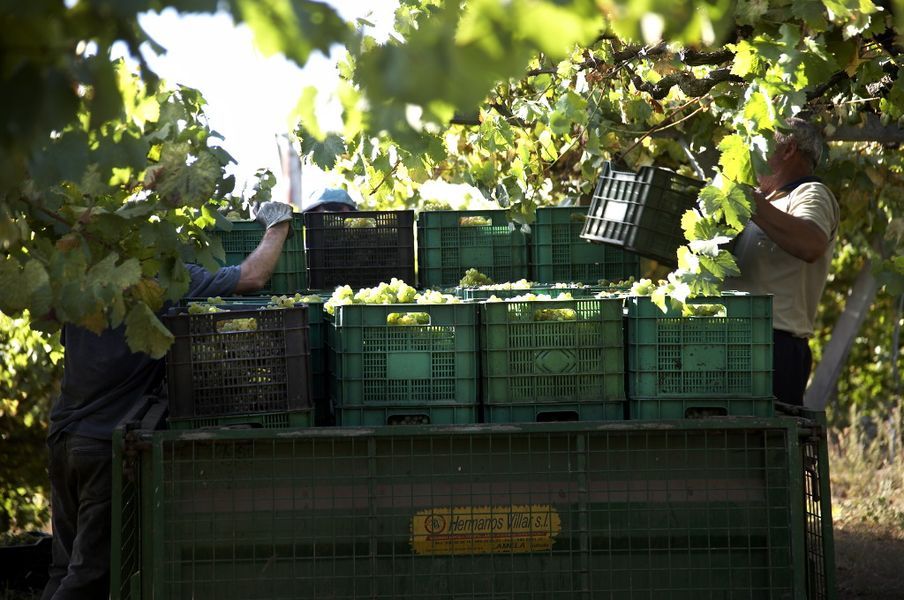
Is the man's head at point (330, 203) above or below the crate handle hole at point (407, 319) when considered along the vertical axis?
above

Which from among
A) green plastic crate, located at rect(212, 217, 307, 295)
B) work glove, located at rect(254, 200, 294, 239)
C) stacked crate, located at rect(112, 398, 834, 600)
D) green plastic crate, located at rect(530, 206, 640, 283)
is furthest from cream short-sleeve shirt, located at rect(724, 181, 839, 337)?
green plastic crate, located at rect(212, 217, 307, 295)

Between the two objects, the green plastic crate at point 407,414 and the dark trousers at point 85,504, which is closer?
the green plastic crate at point 407,414

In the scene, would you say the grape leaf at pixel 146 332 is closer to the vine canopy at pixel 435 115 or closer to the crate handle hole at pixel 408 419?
the vine canopy at pixel 435 115

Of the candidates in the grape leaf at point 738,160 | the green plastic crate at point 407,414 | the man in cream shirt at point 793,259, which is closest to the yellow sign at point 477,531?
the green plastic crate at point 407,414

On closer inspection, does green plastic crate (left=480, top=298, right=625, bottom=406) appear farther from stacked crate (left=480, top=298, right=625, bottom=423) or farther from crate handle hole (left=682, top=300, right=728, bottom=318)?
crate handle hole (left=682, top=300, right=728, bottom=318)

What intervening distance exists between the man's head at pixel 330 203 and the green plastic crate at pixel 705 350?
3194 millimetres

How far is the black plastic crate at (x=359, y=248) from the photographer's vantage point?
666cm

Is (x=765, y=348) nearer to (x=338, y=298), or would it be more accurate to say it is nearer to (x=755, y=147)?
(x=755, y=147)

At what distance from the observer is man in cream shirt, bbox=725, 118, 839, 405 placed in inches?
217

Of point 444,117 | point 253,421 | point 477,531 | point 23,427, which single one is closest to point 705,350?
point 477,531

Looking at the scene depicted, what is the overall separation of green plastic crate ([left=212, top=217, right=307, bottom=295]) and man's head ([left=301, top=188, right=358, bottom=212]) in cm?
28

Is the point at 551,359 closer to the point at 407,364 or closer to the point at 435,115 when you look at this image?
the point at 407,364

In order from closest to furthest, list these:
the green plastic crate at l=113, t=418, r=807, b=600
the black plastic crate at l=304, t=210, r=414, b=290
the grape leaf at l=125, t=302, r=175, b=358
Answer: the grape leaf at l=125, t=302, r=175, b=358 < the green plastic crate at l=113, t=418, r=807, b=600 < the black plastic crate at l=304, t=210, r=414, b=290

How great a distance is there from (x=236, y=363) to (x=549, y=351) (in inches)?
42.8
